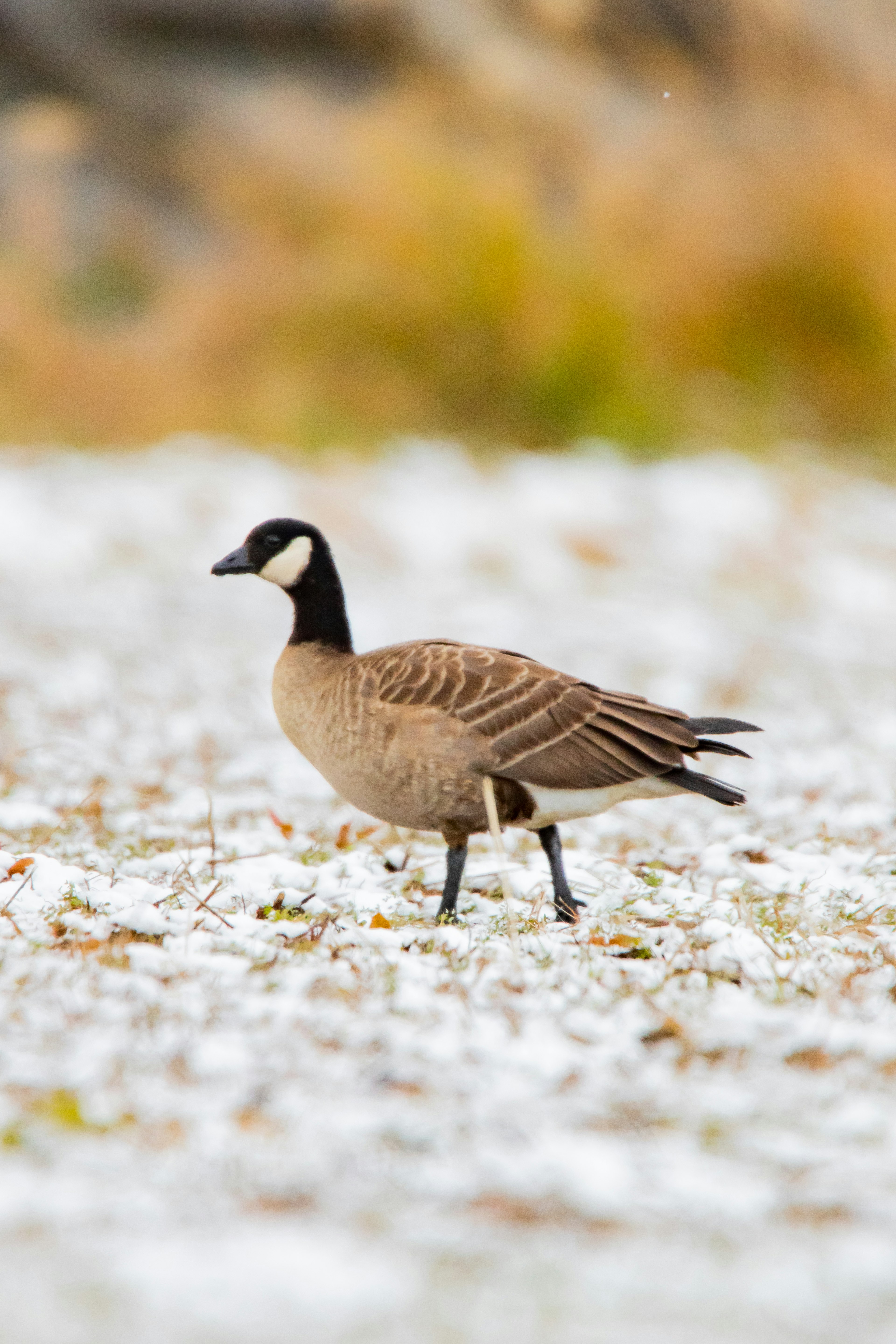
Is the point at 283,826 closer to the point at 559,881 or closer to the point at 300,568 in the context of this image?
the point at 300,568

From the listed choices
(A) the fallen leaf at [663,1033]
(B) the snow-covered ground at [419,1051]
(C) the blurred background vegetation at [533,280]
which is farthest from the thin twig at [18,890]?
(C) the blurred background vegetation at [533,280]

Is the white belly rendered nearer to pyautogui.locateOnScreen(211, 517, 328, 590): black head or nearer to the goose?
the goose

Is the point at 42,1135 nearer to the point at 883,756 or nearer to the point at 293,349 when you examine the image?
the point at 883,756

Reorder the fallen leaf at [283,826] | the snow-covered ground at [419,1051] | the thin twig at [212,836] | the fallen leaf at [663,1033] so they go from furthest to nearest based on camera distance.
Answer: the fallen leaf at [283,826] < the thin twig at [212,836] < the fallen leaf at [663,1033] < the snow-covered ground at [419,1051]

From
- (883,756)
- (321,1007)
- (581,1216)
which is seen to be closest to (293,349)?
(883,756)

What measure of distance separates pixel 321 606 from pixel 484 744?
94 cm

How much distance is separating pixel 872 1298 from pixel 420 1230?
683mm

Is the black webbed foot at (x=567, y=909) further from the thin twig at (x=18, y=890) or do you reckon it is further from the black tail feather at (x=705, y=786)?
the thin twig at (x=18, y=890)

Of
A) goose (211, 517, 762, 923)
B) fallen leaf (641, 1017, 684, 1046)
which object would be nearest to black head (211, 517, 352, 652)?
goose (211, 517, 762, 923)

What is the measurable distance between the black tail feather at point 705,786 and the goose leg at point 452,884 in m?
0.63

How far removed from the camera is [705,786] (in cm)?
459

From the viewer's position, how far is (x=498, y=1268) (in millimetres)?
2387

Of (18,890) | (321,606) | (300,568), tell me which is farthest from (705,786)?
(18,890)

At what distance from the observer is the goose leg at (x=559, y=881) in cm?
458
